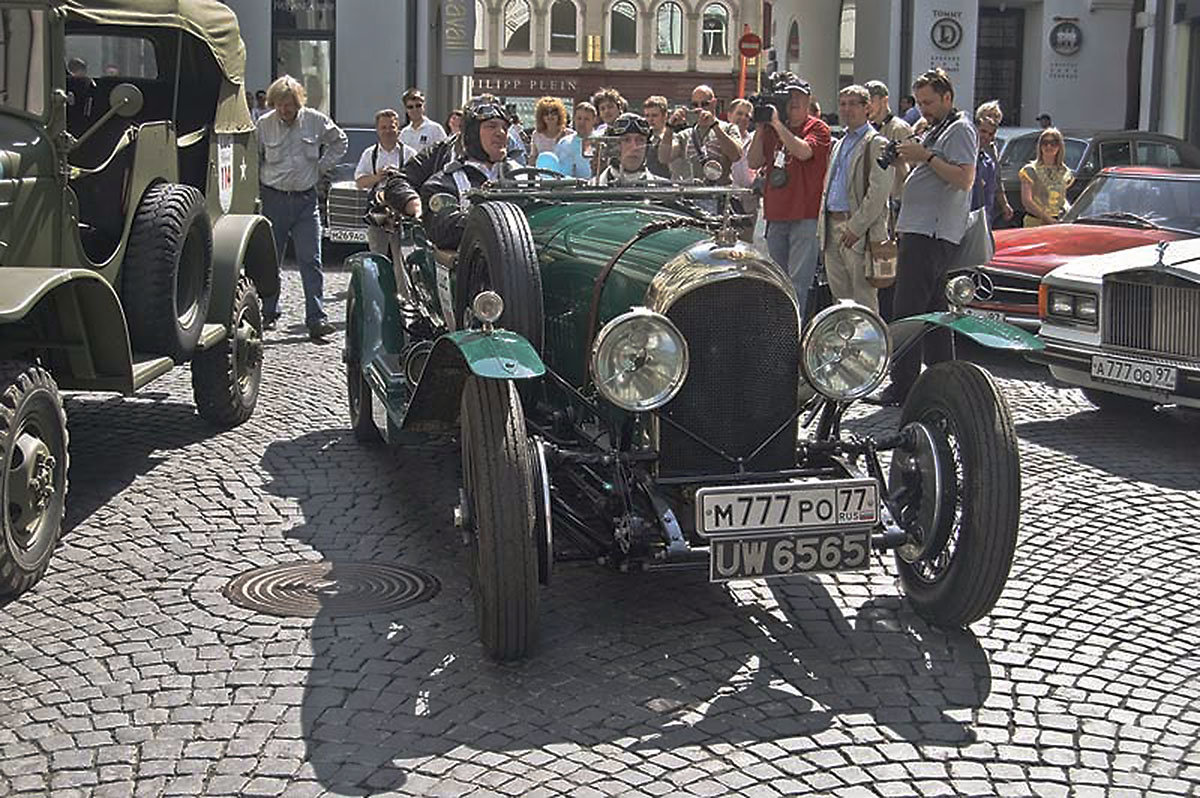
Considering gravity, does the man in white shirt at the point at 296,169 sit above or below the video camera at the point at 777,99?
below

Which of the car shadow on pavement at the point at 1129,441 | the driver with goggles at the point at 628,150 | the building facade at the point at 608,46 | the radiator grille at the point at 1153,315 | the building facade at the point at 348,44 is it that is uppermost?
the building facade at the point at 608,46

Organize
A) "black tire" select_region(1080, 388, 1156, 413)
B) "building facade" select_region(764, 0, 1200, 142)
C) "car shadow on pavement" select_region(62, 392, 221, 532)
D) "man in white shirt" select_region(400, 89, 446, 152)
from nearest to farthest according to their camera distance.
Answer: "car shadow on pavement" select_region(62, 392, 221, 532) < "black tire" select_region(1080, 388, 1156, 413) < "man in white shirt" select_region(400, 89, 446, 152) < "building facade" select_region(764, 0, 1200, 142)

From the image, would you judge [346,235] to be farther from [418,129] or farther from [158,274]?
[158,274]

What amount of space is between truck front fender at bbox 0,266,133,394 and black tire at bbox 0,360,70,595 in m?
0.50

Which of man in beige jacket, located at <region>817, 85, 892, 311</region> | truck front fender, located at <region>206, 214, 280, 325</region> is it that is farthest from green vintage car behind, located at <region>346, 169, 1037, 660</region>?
man in beige jacket, located at <region>817, 85, 892, 311</region>

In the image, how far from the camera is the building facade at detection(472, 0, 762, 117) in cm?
6216

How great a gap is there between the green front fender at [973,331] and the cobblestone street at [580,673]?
906 mm

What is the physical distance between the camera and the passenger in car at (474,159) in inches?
287

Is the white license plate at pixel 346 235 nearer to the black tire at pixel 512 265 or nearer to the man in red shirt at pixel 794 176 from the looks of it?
the man in red shirt at pixel 794 176

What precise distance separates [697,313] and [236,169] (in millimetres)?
4568

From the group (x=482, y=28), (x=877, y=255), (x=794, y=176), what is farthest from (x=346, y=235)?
(x=482, y=28)

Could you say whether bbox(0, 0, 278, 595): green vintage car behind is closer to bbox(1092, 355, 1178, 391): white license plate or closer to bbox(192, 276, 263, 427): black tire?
bbox(192, 276, 263, 427): black tire

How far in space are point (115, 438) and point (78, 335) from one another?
1.79 m

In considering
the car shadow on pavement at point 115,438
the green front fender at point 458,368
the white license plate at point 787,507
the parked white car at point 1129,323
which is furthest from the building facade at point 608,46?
the white license plate at point 787,507
